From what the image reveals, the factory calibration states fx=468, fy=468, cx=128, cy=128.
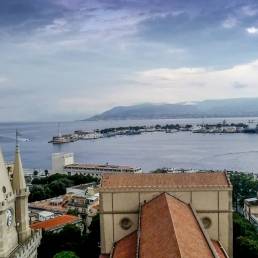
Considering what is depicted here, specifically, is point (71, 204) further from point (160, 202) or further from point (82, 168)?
point (82, 168)

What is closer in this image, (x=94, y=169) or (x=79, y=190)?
(x=79, y=190)

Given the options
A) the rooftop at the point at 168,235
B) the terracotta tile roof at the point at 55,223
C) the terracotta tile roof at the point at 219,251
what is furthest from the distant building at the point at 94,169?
the terracotta tile roof at the point at 219,251

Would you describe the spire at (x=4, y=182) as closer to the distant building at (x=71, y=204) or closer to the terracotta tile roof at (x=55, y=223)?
the terracotta tile roof at (x=55, y=223)

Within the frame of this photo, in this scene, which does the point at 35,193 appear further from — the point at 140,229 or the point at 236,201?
the point at 140,229

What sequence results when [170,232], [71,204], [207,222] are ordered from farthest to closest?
[71,204], [207,222], [170,232]

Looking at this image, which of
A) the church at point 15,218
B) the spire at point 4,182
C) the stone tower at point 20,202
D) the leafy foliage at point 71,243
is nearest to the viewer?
the church at point 15,218

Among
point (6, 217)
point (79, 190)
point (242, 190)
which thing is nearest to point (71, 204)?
point (79, 190)

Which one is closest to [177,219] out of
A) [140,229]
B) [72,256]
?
[140,229]
